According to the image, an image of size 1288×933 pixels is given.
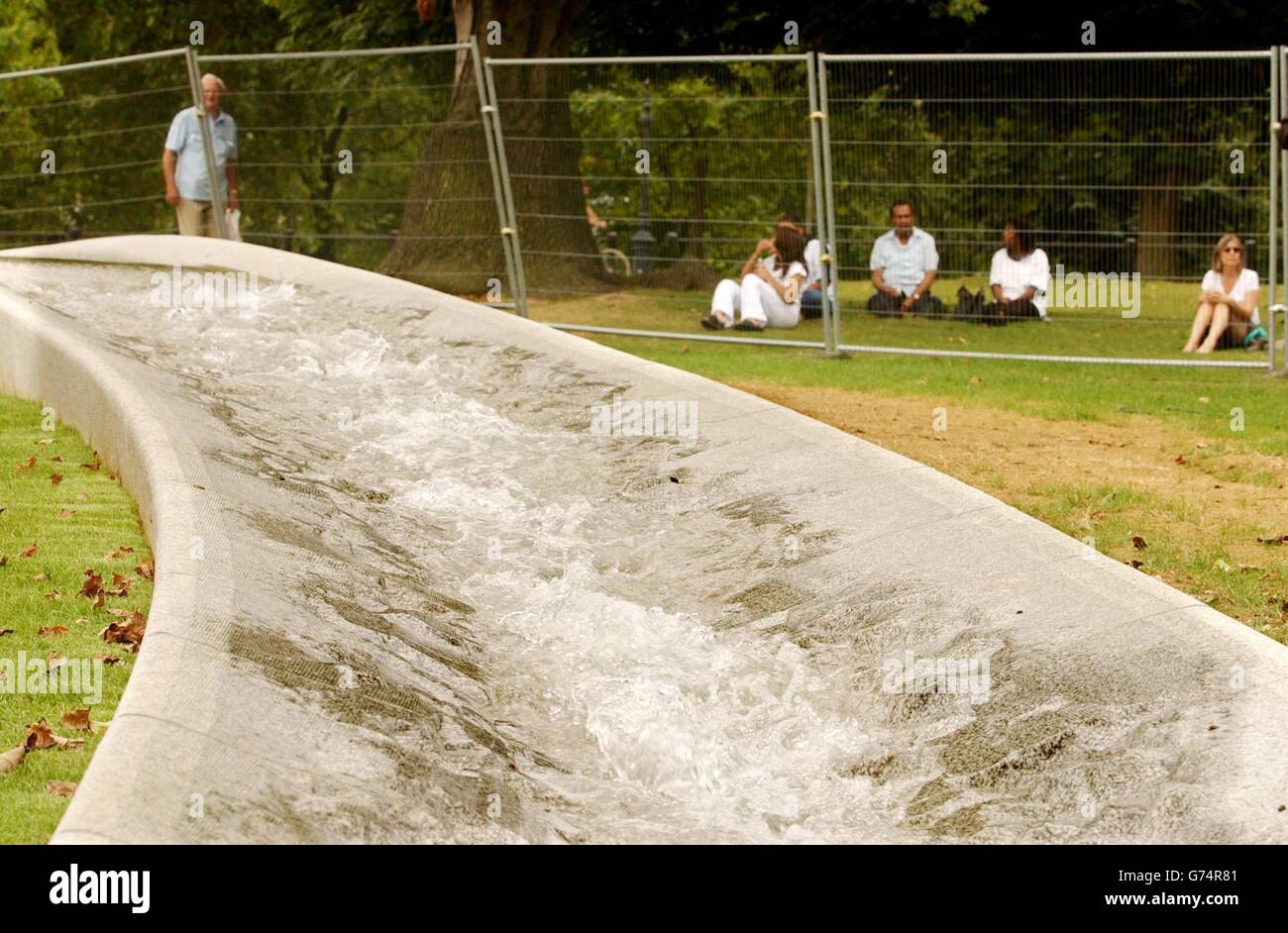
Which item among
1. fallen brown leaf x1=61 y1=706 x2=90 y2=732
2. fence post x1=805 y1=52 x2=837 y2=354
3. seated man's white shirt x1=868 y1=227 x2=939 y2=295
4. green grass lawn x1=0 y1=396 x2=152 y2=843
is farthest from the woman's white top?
fallen brown leaf x1=61 y1=706 x2=90 y2=732

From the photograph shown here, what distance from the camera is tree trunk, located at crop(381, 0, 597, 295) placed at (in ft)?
46.6

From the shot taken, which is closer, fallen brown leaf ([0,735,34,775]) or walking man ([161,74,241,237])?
fallen brown leaf ([0,735,34,775])

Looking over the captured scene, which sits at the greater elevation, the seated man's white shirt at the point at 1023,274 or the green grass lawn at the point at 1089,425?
the seated man's white shirt at the point at 1023,274

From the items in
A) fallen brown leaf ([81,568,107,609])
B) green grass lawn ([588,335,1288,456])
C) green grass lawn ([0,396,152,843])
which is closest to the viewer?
green grass lawn ([0,396,152,843])

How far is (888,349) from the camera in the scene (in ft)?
42.4

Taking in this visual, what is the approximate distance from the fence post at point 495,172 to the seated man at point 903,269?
3.13 meters

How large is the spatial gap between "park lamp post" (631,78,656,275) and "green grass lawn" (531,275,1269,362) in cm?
27

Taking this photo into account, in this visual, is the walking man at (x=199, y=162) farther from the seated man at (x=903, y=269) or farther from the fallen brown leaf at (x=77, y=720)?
the fallen brown leaf at (x=77, y=720)

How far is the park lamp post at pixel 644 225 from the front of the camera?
13770 mm

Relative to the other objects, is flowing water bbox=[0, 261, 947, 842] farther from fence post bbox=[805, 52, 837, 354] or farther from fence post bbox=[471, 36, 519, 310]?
fence post bbox=[805, 52, 837, 354]

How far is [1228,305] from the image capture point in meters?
13.0

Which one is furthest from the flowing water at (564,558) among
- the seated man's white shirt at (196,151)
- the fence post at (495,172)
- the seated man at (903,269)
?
the seated man at (903,269)

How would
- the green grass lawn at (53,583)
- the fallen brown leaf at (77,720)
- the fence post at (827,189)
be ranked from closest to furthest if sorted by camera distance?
the green grass lawn at (53,583) → the fallen brown leaf at (77,720) → the fence post at (827,189)

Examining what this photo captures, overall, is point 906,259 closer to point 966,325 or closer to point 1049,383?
point 966,325
